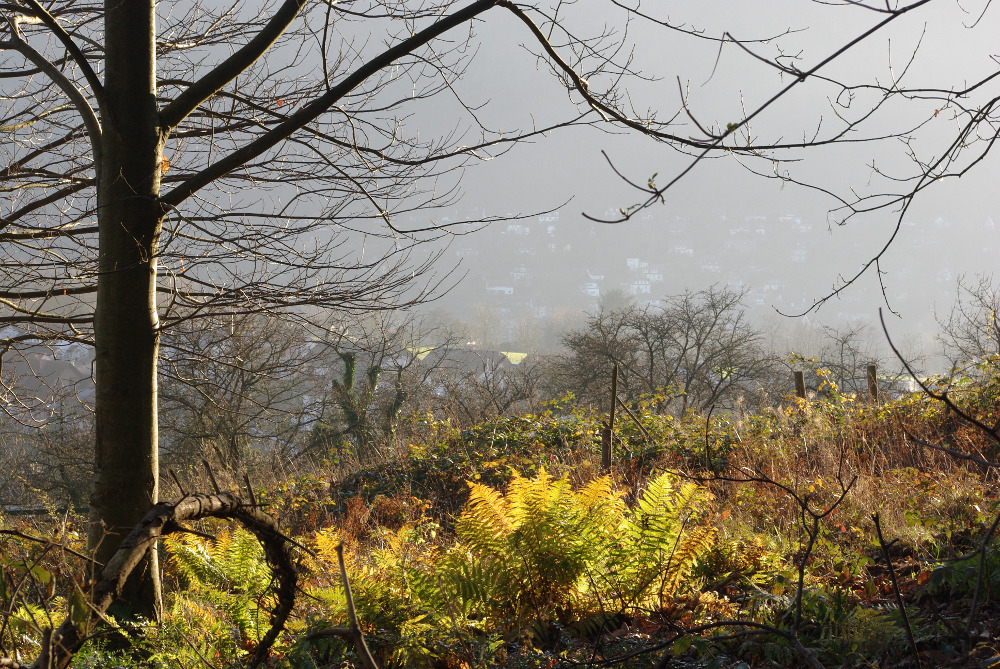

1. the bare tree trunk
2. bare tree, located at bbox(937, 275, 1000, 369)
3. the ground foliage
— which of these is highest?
bare tree, located at bbox(937, 275, 1000, 369)

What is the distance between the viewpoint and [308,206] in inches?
204

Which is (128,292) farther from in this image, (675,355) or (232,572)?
(675,355)

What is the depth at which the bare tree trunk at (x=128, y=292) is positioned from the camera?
333 cm

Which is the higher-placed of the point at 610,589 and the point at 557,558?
the point at 557,558

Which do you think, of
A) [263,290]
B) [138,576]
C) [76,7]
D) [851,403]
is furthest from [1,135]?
[851,403]

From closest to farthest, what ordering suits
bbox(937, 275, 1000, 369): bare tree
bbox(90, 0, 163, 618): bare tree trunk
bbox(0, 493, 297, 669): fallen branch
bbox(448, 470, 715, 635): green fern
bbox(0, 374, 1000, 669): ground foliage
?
bbox(0, 493, 297, 669): fallen branch
bbox(0, 374, 1000, 669): ground foliage
bbox(448, 470, 715, 635): green fern
bbox(90, 0, 163, 618): bare tree trunk
bbox(937, 275, 1000, 369): bare tree

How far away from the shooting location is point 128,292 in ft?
11.2

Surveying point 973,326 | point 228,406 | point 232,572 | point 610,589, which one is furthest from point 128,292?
point 973,326

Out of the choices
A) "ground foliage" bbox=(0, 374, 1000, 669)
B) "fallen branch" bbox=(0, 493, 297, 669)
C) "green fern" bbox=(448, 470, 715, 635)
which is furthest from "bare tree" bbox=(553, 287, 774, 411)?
A: "fallen branch" bbox=(0, 493, 297, 669)

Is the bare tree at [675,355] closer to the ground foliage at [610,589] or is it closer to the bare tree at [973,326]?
the bare tree at [973,326]

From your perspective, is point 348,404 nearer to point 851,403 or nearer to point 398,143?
point 851,403

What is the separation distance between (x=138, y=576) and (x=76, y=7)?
417 cm

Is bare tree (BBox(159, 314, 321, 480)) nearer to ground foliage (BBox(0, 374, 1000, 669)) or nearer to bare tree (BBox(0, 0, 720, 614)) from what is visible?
bare tree (BBox(0, 0, 720, 614))

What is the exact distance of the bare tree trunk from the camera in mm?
3332
